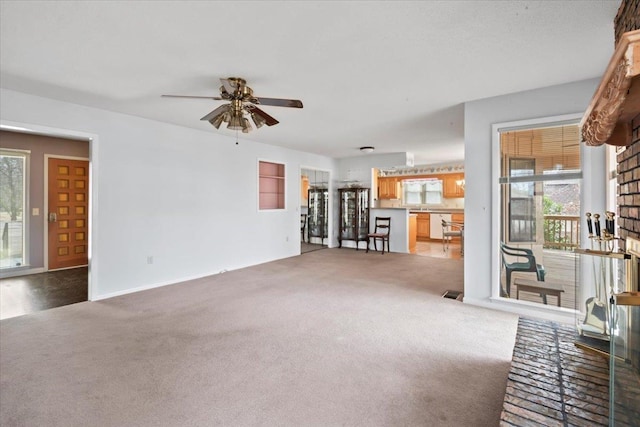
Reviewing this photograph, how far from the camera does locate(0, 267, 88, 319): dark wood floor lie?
374cm

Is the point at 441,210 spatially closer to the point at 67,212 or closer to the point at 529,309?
the point at 529,309

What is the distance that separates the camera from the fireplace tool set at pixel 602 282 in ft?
6.09

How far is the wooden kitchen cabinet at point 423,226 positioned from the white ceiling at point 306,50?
21.1 ft

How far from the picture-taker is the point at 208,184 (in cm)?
534

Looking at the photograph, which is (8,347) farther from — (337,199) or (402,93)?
(337,199)

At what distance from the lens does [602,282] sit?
2045 mm

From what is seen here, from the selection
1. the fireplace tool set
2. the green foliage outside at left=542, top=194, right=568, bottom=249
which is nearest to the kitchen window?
the green foliage outside at left=542, top=194, right=568, bottom=249

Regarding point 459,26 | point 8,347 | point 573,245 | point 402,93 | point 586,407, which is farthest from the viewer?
point 402,93

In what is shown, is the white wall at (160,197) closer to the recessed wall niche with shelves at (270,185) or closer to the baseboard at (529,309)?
the recessed wall niche with shelves at (270,185)

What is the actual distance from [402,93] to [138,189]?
3.72 m

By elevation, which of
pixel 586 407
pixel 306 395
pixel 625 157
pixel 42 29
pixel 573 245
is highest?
pixel 42 29

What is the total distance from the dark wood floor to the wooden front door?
16.1 inches

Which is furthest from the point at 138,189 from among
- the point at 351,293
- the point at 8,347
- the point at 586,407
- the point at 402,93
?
the point at 586,407

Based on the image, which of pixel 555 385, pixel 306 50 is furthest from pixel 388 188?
pixel 555 385
